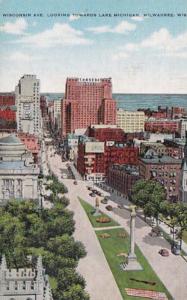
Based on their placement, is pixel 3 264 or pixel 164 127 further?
pixel 164 127

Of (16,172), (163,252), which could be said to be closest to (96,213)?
(163,252)

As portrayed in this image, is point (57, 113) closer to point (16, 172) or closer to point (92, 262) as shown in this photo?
point (16, 172)

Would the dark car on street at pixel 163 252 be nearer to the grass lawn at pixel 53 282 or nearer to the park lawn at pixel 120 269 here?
the park lawn at pixel 120 269

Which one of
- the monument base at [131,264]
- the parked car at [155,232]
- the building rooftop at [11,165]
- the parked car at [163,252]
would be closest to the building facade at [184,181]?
the parked car at [155,232]

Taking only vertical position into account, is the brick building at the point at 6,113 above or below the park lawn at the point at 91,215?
above

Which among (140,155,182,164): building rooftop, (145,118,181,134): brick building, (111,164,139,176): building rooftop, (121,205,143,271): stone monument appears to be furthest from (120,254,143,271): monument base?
(145,118,181,134): brick building

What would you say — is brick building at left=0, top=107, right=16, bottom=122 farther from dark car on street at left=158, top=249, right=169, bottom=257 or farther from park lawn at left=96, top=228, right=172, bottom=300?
dark car on street at left=158, top=249, right=169, bottom=257

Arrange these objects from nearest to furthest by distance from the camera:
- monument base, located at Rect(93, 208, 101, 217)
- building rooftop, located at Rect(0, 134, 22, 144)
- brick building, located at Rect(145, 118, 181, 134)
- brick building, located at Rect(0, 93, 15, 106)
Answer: brick building, located at Rect(0, 93, 15, 106), monument base, located at Rect(93, 208, 101, 217), building rooftop, located at Rect(0, 134, 22, 144), brick building, located at Rect(145, 118, 181, 134)
